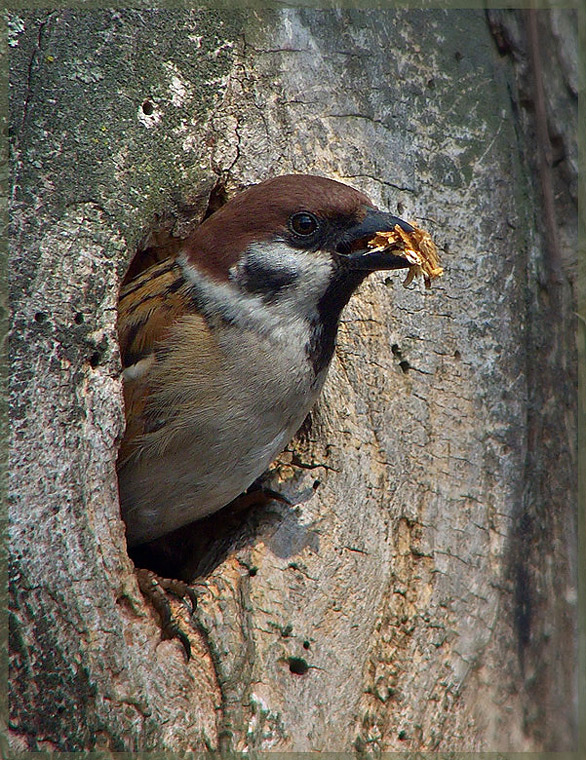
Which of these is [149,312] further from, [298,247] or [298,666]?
[298,666]

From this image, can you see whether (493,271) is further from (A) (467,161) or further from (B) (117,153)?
(B) (117,153)

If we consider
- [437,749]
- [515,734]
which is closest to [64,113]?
[437,749]

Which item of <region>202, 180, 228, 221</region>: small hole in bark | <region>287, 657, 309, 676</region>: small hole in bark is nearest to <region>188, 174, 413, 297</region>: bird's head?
<region>202, 180, 228, 221</region>: small hole in bark

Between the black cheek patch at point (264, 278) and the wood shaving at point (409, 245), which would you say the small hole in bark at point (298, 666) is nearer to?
the black cheek patch at point (264, 278)

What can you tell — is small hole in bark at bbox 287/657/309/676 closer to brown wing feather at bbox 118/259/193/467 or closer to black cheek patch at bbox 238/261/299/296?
brown wing feather at bbox 118/259/193/467

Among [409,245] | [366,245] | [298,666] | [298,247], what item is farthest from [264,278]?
[298,666]

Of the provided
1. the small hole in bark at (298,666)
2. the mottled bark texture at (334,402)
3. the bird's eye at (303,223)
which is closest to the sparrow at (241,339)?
the bird's eye at (303,223)
